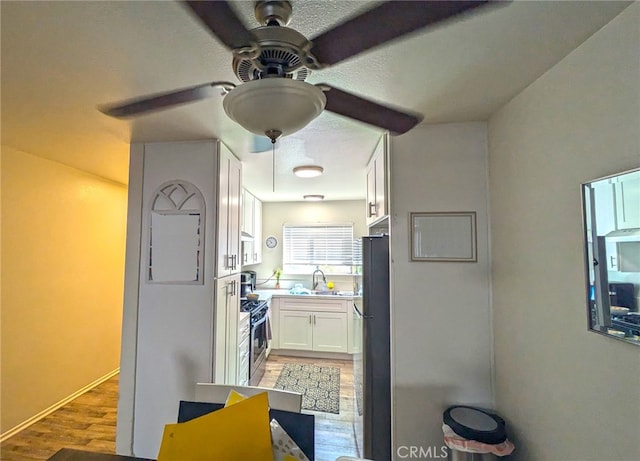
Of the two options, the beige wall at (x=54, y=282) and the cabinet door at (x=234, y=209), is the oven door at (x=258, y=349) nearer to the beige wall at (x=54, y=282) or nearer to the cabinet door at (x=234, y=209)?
the cabinet door at (x=234, y=209)

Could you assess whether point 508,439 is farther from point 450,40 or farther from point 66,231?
point 66,231

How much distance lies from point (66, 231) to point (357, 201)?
3696 millimetres

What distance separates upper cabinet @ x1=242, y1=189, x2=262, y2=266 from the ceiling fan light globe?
2.79 m

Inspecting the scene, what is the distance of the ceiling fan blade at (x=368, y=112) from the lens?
3.51ft

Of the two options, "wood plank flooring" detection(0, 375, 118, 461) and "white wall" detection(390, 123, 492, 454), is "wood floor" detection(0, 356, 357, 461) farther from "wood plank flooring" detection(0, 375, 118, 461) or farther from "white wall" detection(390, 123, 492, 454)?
"white wall" detection(390, 123, 492, 454)

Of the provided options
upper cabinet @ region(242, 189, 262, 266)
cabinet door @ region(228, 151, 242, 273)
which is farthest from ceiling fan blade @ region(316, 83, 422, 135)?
upper cabinet @ region(242, 189, 262, 266)

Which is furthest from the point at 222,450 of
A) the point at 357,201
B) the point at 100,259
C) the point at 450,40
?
the point at 357,201

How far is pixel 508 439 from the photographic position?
62.9 inches

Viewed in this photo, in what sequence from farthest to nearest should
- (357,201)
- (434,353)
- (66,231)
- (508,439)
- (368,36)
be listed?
Result: 1. (357,201)
2. (66,231)
3. (434,353)
4. (508,439)
5. (368,36)

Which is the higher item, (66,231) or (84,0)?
(84,0)

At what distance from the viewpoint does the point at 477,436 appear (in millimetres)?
1498

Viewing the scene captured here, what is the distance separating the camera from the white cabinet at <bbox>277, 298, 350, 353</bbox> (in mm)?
4082

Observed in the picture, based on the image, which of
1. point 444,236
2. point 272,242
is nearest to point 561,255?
point 444,236

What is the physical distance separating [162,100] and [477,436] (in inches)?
83.2
